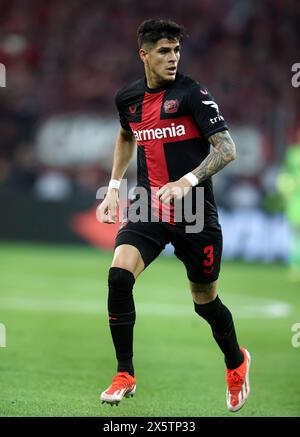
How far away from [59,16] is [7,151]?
4.80 m

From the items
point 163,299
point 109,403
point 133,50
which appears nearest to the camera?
point 109,403

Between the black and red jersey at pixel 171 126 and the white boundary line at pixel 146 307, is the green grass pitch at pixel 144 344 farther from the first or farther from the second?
the black and red jersey at pixel 171 126

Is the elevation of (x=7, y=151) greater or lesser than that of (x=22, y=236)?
greater

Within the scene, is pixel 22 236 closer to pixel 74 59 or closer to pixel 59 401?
pixel 74 59

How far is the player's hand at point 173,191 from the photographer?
5750 millimetres

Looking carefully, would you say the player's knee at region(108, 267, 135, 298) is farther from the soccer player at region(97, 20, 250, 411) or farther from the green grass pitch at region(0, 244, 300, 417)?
the green grass pitch at region(0, 244, 300, 417)

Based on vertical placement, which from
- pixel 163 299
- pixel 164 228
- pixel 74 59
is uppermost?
pixel 74 59

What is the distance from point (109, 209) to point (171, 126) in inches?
28.6

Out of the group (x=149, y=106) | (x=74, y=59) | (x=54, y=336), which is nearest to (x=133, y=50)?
(x=74, y=59)

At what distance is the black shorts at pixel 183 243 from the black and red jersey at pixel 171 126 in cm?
19

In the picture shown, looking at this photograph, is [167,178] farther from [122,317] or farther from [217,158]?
[122,317]

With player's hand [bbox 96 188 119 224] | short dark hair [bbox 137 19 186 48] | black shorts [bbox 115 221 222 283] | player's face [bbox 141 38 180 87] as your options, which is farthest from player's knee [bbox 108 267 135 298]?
short dark hair [bbox 137 19 186 48]

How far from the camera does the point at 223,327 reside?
21.7 ft

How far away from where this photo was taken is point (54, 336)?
952 centimetres
